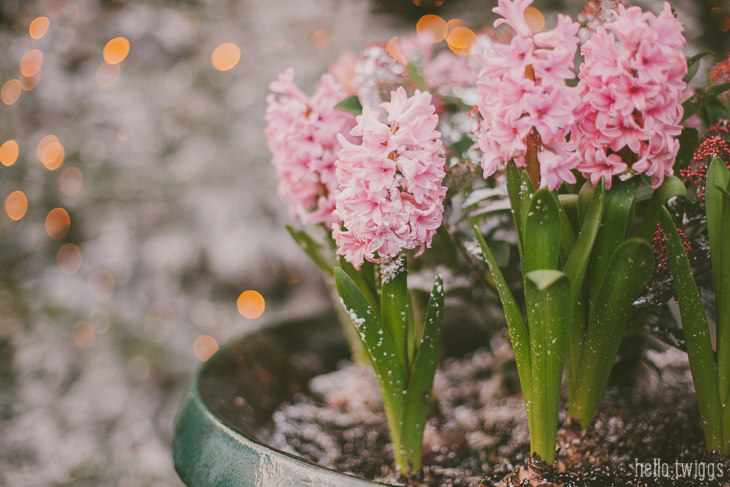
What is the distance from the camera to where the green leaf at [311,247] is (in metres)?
0.52

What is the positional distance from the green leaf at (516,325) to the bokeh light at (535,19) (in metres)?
0.85

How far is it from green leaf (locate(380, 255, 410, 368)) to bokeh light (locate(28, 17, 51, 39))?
54.3 inches

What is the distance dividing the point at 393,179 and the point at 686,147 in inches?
13.6

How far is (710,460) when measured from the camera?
0.40 m

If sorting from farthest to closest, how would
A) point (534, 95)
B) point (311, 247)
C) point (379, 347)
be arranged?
point (311, 247), point (379, 347), point (534, 95)

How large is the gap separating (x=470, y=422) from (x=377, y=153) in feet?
1.50

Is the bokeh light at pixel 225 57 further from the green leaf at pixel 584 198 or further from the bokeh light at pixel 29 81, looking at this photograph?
the green leaf at pixel 584 198

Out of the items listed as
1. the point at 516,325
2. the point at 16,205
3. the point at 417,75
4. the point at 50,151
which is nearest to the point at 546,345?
the point at 516,325

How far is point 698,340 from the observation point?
38 cm

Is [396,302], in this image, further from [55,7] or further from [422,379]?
[55,7]

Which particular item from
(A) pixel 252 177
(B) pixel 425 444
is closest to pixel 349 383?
(B) pixel 425 444

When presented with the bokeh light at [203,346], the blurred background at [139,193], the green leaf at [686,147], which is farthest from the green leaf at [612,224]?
the bokeh light at [203,346]

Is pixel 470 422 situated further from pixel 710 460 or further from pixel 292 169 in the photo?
pixel 292 169

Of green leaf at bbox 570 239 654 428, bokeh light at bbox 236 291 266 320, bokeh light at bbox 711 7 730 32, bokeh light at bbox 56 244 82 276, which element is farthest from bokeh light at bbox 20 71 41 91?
bokeh light at bbox 711 7 730 32
